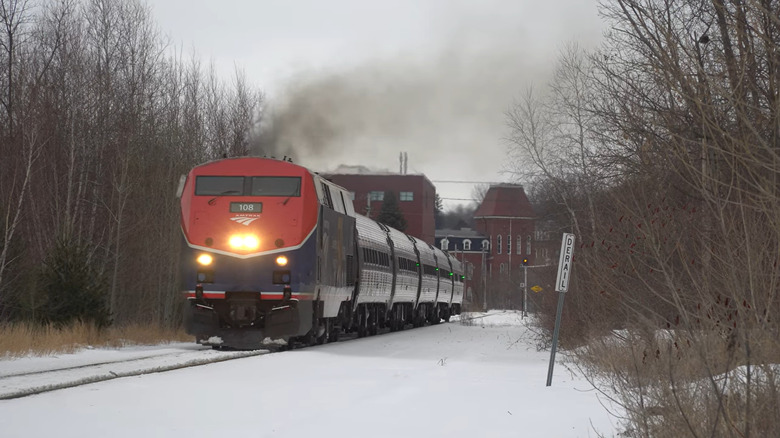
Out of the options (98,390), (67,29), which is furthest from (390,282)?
(98,390)

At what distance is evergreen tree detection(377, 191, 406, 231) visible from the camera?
9694 cm

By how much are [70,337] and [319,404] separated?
1048cm

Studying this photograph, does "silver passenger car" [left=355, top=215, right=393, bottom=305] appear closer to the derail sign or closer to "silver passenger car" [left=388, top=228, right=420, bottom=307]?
"silver passenger car" [left=388, top=228, right=420, bottom=307]

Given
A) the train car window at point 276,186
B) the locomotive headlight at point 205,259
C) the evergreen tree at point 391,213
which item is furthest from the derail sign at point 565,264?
the evergreen tree at point 391,213

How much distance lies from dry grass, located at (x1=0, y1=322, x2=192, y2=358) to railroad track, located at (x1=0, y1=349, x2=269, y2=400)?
6.69ft

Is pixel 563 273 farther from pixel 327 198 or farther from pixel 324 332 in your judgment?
pixel 324 332

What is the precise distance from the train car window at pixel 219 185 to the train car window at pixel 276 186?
0.33 metres

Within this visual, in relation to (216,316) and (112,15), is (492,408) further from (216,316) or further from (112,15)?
(112,15)

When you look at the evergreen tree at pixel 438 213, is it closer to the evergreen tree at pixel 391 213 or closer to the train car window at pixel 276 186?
the evergreen tree at pixel 391 213

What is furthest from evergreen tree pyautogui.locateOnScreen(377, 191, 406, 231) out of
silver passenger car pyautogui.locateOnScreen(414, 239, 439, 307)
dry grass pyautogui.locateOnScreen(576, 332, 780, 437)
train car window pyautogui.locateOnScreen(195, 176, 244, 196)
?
dry grass pyautogui.locateOnScreen(576, 332, 780, 437)

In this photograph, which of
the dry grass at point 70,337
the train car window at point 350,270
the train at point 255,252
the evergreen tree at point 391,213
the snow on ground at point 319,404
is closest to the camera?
the snow on ground at point 319,404

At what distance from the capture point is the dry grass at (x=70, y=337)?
17.8m

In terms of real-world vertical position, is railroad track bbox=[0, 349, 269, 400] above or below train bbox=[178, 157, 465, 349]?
below

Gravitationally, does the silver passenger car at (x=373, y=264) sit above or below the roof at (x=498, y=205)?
below
